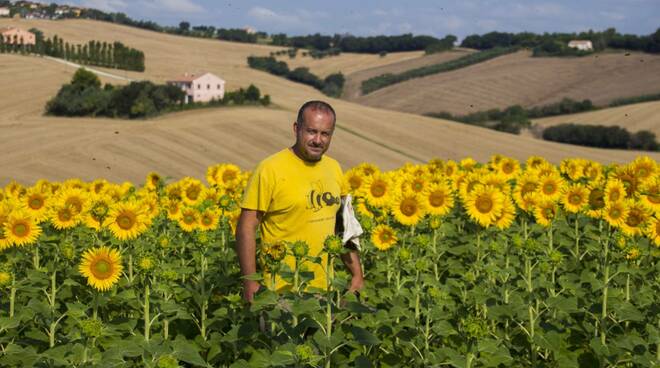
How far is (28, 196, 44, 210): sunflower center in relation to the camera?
7.56m

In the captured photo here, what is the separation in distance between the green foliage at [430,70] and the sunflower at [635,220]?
85306 mm

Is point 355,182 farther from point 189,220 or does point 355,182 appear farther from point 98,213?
point 98,213

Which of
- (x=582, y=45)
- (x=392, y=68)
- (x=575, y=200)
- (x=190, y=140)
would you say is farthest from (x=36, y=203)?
(x=582, y=45)

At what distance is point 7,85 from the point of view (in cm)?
6450

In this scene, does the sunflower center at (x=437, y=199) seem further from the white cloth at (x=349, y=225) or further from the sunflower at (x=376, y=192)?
the white cloth at (x=349, y=225)

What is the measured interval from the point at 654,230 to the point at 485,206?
147cm

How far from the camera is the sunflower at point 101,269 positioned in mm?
5500

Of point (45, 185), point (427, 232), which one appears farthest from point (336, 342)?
point (45, 185)

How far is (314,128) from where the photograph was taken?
523cm

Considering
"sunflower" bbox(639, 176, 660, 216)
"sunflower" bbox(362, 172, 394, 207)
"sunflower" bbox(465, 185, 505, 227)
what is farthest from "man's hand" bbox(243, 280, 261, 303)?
"sunflower" bbox(639, 176, 660, 216)

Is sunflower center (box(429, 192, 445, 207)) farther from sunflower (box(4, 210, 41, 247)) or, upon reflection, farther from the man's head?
sunflower (box(4, 210, 41, 247))

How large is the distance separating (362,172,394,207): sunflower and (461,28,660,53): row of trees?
85666mm

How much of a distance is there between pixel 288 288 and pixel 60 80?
6746cm

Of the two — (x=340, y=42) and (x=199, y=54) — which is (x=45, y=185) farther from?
(x=340, y=42)
